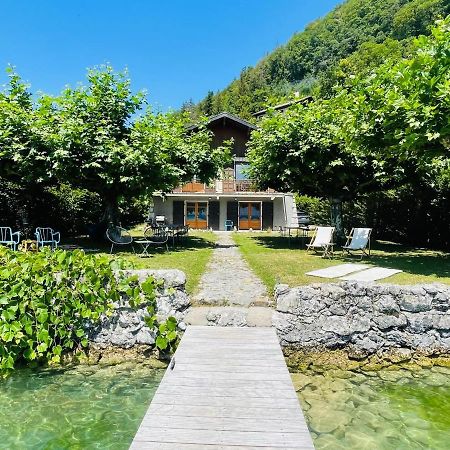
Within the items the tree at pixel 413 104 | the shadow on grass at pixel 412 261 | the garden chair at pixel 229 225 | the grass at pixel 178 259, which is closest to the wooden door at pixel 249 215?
the garden chair at pixel 229 225

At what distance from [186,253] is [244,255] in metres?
1.98

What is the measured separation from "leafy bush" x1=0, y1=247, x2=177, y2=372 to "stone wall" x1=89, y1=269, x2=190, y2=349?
0.12 metres

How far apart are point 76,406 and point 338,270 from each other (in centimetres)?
687

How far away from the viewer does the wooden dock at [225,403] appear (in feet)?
10.3

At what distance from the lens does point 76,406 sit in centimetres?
470

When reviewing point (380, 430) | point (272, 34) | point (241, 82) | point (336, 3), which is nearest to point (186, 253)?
A: point (380, 430)

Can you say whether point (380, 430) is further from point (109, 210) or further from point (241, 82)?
point (241, 82)

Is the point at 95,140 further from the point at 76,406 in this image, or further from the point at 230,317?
the point at 76,406

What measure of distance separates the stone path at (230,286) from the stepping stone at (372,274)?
2164 mm

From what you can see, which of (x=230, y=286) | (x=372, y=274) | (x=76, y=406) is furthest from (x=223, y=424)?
(x=372, y=274)

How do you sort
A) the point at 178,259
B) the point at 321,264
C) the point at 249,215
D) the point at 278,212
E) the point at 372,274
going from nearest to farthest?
the point at 372,274 → the point at 321,264 → the point at 178,259 → the point at 278,212 → the point at 249,215

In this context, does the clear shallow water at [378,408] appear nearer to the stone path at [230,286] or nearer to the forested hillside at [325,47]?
the stone path at [230,286]

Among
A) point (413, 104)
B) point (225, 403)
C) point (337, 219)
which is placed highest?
point (413, 104)

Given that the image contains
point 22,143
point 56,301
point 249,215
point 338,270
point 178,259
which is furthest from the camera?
point 249,215
